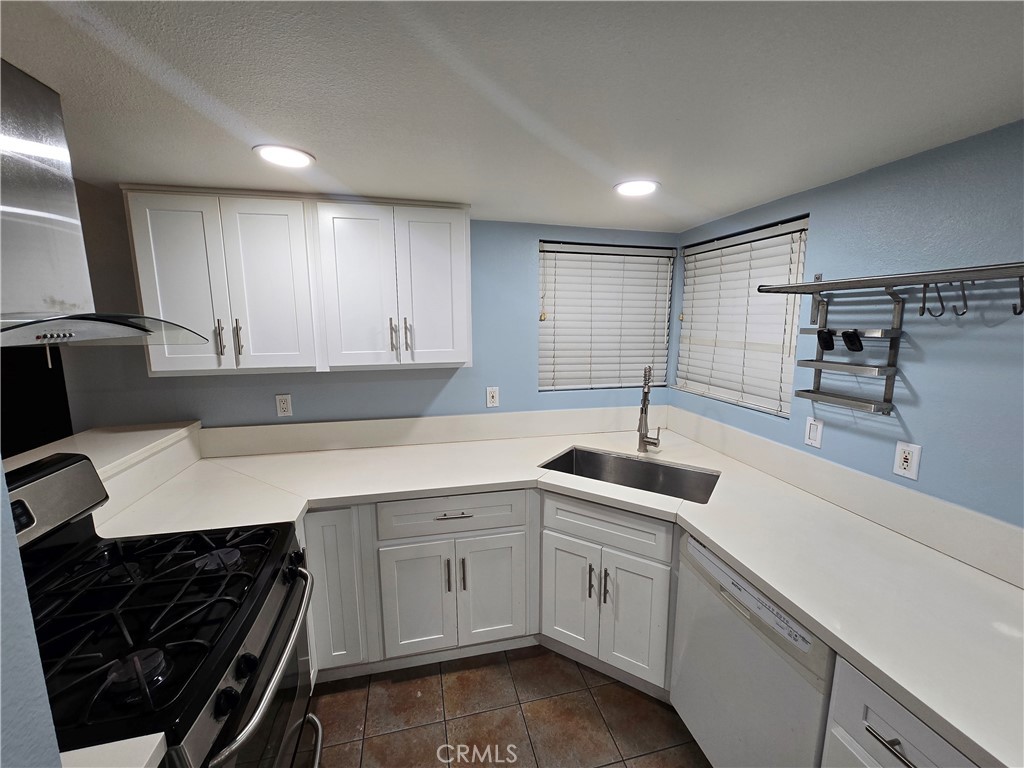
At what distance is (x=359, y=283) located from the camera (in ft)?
5.96

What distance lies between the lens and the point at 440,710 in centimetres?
165

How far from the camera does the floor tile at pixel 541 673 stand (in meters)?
1.74

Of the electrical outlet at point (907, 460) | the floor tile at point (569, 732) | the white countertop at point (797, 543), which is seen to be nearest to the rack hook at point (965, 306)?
the electrical outlet at point (907, 460)

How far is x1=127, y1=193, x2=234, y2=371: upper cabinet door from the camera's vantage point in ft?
5.25

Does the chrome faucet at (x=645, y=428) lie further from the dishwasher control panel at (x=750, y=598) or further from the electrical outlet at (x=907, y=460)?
the electrical outlet at (x=907, y=460)

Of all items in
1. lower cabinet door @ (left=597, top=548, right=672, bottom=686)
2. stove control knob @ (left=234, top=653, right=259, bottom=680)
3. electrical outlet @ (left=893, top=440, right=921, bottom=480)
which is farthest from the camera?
lower cabinet door @ (left=597, top=548, right=672, bottom=686)

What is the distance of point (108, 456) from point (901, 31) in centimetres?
251

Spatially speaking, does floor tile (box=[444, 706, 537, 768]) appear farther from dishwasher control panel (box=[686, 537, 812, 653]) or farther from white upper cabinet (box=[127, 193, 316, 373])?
white upper cabinet (box=[127, 193, 316, 373])

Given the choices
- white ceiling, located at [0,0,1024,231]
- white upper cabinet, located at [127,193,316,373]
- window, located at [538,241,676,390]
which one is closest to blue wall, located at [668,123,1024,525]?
white ceiling, located at [0,0,1024,231]

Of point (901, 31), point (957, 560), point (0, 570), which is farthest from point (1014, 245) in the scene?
point (0, 570)

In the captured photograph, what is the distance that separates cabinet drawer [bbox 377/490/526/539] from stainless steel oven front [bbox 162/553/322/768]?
1.25 ft

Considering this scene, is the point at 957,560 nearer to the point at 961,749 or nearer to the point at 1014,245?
the point at 961,749

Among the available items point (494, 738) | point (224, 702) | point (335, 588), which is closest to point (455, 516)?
point (335, 588)

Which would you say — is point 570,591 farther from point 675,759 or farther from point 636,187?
point 636,187
